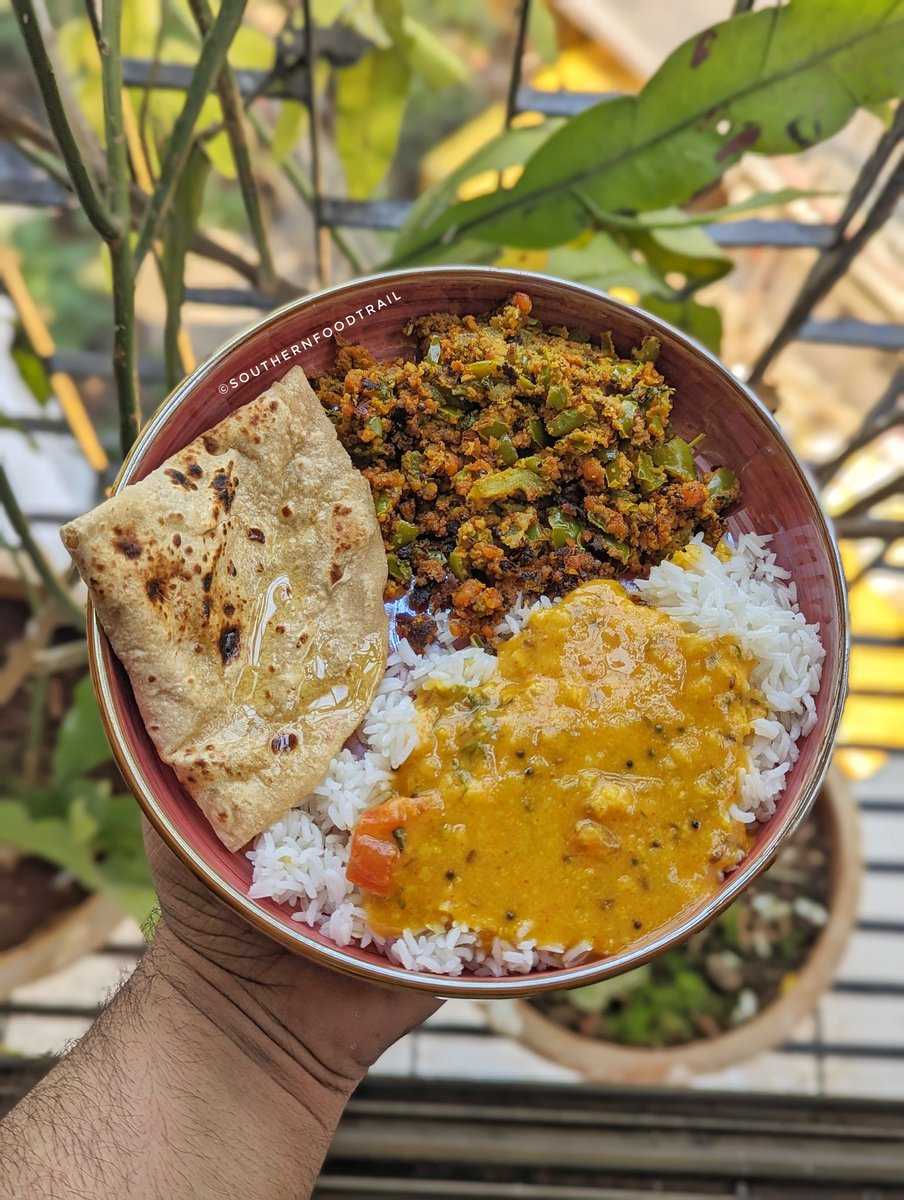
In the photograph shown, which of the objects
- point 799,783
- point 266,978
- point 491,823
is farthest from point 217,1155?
point 799,783

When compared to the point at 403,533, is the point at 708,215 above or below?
above

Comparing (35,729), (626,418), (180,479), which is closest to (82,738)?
(35,729)

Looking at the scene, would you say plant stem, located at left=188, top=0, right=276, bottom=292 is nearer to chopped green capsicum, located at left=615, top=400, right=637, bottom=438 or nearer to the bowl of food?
the bowl of food

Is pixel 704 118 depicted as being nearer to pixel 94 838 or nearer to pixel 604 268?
pixel 604 268

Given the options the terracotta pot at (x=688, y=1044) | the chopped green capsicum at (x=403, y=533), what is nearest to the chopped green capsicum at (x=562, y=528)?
the chopped green capsicum at (x=403, y=533)

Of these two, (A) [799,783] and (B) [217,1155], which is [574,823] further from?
(B) [217,1155]

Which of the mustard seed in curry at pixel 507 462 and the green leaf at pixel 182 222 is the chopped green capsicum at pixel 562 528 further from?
the green leaf at pixel 182 222

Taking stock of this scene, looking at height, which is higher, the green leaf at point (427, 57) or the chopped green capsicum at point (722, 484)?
the green leaf at point (427, 57)
